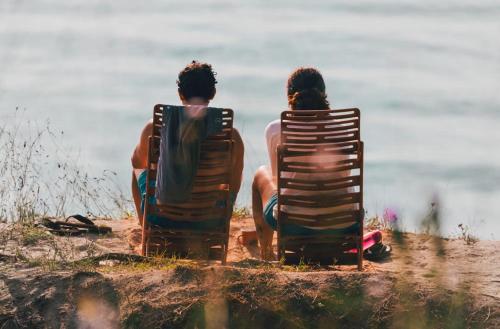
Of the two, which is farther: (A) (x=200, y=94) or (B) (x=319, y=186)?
(A) (x=200, y=94)

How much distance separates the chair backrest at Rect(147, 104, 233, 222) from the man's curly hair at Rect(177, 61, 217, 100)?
44 cm

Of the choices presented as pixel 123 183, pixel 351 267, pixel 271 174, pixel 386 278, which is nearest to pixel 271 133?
pixel 271 174

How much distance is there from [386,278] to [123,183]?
5020mm

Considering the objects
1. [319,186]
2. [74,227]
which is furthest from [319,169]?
[74,227]

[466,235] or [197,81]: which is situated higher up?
[197,81]

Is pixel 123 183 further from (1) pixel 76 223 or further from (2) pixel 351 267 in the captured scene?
(2) pixel 351 267

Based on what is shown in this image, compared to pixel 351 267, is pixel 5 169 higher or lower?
higher

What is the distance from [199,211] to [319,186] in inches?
37.2

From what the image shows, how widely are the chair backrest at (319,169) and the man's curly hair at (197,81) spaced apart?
86 centimetres

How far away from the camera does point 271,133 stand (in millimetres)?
8875

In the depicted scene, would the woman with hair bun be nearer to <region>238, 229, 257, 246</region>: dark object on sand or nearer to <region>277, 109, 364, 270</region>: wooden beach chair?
<region>277, 109, 364, 270</region>: wooden beach chair

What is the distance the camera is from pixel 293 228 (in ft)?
28.6

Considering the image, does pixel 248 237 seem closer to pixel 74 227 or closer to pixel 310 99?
pixel 74 227

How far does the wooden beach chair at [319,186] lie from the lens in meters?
8.62
